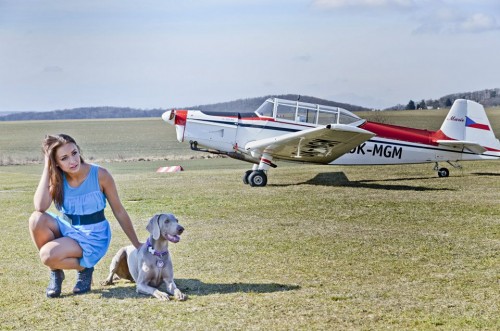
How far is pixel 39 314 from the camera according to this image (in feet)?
13.9

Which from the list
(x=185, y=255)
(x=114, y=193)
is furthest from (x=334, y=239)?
(x=114, y=193)

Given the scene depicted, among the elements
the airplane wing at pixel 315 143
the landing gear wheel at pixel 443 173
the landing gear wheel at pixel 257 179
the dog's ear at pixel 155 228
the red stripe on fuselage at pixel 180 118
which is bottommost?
the landing gear wheel at pixel 257 179

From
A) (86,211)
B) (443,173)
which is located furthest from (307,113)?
(86,211)

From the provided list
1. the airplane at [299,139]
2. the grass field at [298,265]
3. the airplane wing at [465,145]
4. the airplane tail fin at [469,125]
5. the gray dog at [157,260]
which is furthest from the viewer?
the airplane tail fin at [469,125]

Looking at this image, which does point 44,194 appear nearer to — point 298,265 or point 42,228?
point 42,228

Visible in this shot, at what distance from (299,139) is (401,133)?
283 cm

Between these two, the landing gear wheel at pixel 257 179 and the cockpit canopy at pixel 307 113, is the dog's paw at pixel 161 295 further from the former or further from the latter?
the cockpit canopy at pixel 307 113

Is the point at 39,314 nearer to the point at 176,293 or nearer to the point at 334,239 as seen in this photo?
the point at 176,293

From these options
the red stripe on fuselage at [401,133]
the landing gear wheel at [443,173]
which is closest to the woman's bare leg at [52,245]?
the red stripe on fuselage at [401,133]

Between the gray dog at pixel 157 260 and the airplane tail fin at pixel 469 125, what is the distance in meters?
11.8

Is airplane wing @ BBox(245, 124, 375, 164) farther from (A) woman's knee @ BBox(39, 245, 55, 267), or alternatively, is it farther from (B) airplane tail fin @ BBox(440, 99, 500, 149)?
(A) woman's knee @ BBox(39, 245, 55, 267)

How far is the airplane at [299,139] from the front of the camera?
1283 cm

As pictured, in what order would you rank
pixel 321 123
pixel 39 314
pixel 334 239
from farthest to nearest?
pixel 321 123 → pixel 334 239 → pixel 39 314

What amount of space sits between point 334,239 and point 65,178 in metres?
3.27
